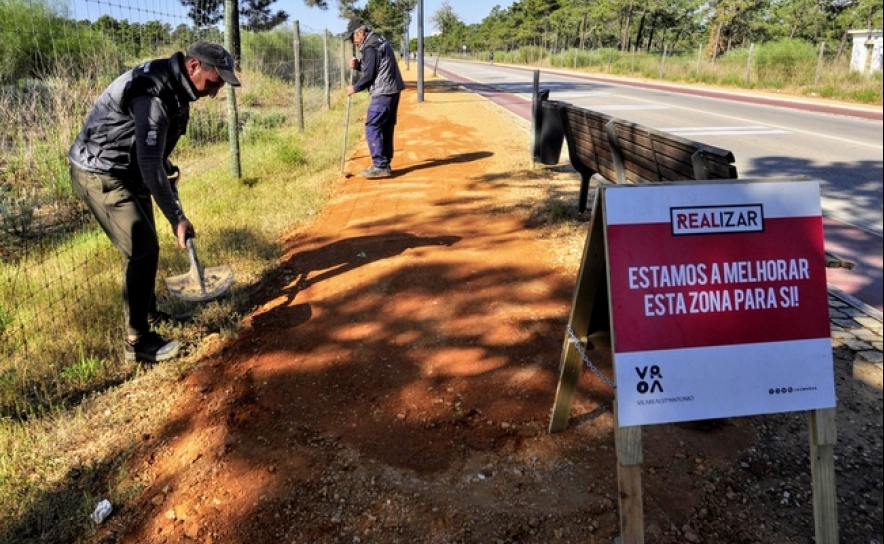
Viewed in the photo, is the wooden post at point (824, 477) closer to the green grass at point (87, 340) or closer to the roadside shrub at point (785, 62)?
the green grass at point (87, 340)

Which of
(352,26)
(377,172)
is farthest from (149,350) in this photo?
(352,26)

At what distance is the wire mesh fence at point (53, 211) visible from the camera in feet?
12.5

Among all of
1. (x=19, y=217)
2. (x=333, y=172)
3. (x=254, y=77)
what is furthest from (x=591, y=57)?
(x=19, y=217)

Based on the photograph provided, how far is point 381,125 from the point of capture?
28.3 ft

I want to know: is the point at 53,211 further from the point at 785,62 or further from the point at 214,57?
the point at 785,62

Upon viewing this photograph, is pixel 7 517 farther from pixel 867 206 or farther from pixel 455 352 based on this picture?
pixel 867 206

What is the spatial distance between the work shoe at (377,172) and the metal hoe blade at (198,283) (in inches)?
179

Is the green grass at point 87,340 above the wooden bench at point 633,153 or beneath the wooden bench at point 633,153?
beneath

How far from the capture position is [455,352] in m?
3.96

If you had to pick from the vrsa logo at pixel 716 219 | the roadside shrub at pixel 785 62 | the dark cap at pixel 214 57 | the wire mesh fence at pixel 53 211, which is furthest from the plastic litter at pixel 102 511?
the roadside shrub at pixel 785 62

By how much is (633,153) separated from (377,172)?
15.3ft

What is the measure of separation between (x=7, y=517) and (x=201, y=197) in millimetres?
5290

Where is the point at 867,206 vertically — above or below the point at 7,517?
above

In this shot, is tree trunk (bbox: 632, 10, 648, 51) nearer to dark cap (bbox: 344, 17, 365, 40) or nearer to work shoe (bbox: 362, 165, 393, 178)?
dark cap (bbox: 344, 17, 365, 40)
